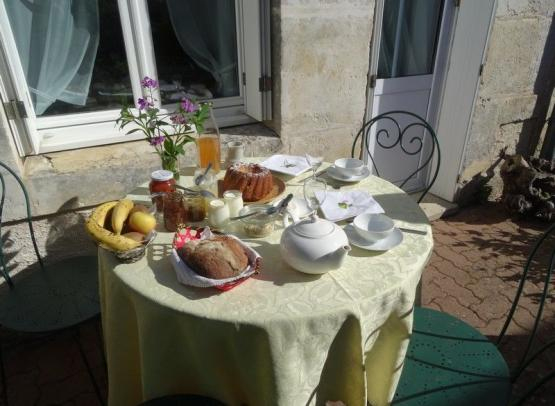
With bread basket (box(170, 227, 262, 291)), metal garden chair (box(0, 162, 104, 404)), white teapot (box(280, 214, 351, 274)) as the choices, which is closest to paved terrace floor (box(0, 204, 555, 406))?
metal garden chair (box(0, 162, 104, 404))

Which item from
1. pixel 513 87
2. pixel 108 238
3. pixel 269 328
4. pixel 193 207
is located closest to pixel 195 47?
pixel 193 207

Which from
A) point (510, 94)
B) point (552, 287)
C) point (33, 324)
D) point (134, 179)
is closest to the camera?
point (33, 324)

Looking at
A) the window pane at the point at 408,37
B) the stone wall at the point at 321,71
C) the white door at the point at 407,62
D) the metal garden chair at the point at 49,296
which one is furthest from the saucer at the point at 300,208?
the window pane at the point at 408,37

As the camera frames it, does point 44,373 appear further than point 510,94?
No

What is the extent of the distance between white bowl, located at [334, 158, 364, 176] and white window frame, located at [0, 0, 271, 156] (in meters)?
0.92

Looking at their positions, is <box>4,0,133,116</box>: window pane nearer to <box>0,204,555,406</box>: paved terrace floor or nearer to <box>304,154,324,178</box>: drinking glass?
<box>304,154,324,178</box>: drinking glass

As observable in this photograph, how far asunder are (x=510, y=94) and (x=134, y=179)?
132 inches

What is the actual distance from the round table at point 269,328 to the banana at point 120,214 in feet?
0.31

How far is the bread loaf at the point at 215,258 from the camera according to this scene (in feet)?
3.58

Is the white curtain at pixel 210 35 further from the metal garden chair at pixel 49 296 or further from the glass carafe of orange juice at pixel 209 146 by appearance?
the metal garden chair at pixel 49 296

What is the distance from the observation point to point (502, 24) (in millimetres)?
3068

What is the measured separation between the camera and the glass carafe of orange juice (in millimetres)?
1791

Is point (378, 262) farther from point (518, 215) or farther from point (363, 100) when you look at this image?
point (518, 215)

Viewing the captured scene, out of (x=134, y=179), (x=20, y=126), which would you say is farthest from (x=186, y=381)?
(x=20, y=126)
